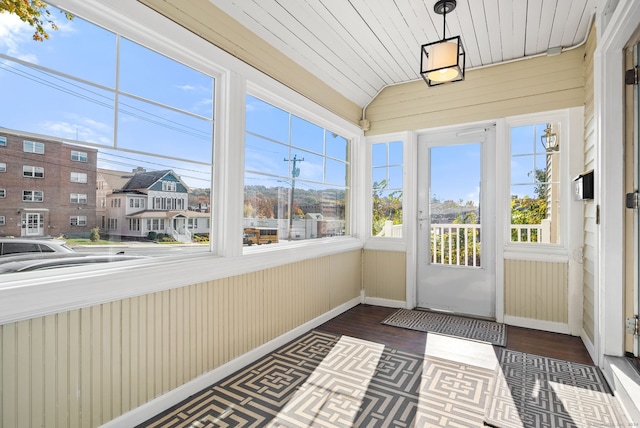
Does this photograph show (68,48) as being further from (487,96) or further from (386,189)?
(487,96)

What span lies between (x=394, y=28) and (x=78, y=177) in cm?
276

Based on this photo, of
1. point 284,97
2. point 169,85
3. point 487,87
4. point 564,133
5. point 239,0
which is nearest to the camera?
point 169,85

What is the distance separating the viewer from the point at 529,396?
2195 mm

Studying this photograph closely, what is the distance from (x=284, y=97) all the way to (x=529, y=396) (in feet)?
9.58

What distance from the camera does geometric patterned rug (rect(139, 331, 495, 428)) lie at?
6.38 ft

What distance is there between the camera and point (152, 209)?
211cm

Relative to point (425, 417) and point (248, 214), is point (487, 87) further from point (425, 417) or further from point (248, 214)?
point (425, 417)

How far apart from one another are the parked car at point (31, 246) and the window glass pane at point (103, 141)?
0.04 meters

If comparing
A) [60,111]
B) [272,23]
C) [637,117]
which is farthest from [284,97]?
[637,117]

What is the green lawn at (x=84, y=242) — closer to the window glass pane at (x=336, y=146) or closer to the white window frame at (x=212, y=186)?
the white window frame at (x=212, y=186)

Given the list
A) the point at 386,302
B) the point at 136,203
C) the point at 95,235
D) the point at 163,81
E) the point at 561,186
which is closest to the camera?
the point at 95,235

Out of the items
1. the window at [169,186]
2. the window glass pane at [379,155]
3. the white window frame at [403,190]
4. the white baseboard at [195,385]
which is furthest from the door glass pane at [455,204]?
the window at [169,186]

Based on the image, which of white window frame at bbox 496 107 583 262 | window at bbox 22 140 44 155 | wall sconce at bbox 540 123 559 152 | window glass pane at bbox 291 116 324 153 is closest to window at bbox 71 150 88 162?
window at bbox 22 140 44 155

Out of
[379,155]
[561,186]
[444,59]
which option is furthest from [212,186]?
[561,186]
